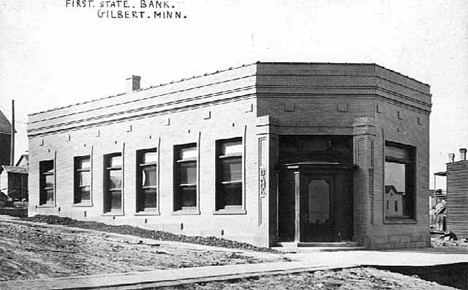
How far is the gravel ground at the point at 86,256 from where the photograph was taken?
10.7 meters

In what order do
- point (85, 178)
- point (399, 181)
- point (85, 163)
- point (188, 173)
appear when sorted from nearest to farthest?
point (399, 181)
point (188, 173)
point (85, 178)
point (85, 163)

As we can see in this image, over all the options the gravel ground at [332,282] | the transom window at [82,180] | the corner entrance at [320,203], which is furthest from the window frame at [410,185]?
the transom window at [82,180]

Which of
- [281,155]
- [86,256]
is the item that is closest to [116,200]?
[281,155]

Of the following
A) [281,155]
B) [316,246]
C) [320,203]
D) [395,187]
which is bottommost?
[316,246]

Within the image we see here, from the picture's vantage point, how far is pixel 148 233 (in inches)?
790

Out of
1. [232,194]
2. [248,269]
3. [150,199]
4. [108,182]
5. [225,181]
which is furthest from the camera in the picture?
[108,182]

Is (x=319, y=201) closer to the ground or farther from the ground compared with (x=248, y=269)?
farther from the ground

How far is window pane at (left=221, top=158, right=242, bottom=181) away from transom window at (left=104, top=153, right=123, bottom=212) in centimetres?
561

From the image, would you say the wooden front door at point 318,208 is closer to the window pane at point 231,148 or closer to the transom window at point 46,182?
the window pane at point 231,148

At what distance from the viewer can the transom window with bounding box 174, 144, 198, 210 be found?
2023cm

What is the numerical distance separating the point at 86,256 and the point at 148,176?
9505 millimetres

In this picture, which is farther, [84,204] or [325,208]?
[84,204]

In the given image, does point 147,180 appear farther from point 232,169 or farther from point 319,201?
point 319,201

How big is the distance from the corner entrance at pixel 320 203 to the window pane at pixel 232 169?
5.86ft
